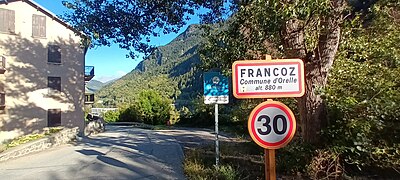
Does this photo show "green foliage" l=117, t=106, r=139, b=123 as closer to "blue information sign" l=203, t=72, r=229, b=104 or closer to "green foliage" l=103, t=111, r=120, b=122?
"green foliage" l=103, t=111, r=120, b=122

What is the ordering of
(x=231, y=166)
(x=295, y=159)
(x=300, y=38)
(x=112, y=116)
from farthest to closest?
(x=112, y=116) → (x=231, y=166) → (x=295, y=159) → (x=300, y=38)

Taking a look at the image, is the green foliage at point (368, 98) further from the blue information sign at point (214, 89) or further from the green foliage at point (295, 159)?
A: the blue information sign at point (214, 89)

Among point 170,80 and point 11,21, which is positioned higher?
point 11,21

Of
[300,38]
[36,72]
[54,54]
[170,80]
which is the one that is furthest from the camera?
[170,80]

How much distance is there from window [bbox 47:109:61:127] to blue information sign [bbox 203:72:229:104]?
22.0m

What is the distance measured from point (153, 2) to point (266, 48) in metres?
4.27

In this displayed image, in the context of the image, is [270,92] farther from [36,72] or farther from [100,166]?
[36,72]

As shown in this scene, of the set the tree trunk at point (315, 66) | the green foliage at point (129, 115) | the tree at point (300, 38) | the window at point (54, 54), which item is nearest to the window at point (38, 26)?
the window at point (54, 54)

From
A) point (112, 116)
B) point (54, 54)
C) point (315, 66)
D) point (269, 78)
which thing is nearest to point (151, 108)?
point (112, 116)

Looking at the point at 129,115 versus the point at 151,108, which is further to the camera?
the point at 129,115

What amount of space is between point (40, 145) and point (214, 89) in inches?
376

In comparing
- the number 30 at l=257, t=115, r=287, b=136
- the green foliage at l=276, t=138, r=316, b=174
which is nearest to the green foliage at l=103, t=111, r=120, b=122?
the green foliage at l=276, t=138, r=316, b=174

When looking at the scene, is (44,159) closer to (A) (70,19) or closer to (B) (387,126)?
(A) (70,19)

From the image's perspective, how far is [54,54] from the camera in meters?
26.3
